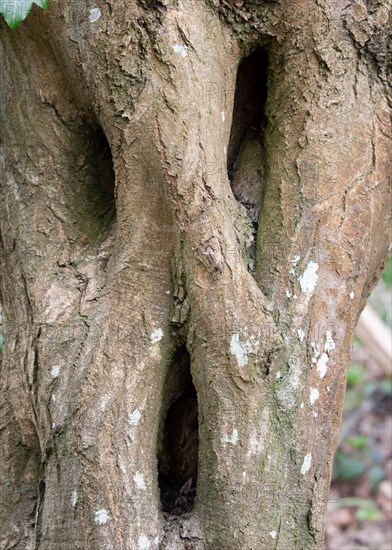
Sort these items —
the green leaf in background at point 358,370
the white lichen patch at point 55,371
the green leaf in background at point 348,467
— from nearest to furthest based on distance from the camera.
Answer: the white lichen patch at point 55,371 → the green leaf in background at point 348,467 → the green leaf in background at point 358,370

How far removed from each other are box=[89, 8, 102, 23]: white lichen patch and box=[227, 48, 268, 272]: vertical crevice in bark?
14.2 inches

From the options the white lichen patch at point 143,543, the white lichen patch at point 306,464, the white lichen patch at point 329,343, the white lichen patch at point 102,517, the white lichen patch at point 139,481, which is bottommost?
the white lichen patch at point 143,543

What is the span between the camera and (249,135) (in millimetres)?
1576

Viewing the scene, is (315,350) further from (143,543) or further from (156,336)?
(143,543)

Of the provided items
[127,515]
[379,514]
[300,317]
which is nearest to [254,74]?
[300,317]

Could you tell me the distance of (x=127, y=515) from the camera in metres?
1.23

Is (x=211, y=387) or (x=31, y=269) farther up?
(x=31, y=269)

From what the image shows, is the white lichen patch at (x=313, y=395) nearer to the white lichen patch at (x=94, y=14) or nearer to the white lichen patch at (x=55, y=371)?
the white lichen patch at (x=55, y=371)

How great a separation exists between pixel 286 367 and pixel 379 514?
8.00ft

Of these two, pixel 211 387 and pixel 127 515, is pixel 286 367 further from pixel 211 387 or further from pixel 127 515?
pixel 127 515

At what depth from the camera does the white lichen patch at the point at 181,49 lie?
131 cm

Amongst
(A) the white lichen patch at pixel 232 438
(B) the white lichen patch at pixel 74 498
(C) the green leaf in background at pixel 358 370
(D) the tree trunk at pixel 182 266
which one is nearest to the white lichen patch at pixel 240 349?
(D) the tree trunk at pixel 182 266

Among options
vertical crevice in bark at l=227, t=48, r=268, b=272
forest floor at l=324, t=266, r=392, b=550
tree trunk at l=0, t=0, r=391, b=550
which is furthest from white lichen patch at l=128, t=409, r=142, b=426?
forest floor at l=324, t=266, r=392, b=550

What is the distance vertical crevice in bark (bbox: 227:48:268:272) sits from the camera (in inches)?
58.9
